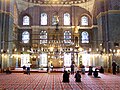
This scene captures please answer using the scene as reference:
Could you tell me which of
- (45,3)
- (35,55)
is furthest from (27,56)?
(45,3)

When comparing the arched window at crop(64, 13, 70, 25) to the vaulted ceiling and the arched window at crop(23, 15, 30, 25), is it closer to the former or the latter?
the vaulted ceiling

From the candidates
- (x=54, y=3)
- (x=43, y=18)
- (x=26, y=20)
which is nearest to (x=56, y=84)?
(x=26, y=20)

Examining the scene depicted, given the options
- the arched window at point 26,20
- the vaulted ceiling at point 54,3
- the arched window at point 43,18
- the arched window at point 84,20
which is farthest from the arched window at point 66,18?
the arched window at point 26,20

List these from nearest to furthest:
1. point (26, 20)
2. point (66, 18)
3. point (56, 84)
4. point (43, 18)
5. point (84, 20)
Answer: point (56, 84), point (26, 20), point (84, 20), point (43, 18), point (66, 18)

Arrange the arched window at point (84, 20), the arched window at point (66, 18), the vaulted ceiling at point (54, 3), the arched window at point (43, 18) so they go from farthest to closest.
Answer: the arched window at point (66, 18), the arched window at point (43, 18), the arched window at point (84, 20), the vaulted ceiling at point (54, 3)

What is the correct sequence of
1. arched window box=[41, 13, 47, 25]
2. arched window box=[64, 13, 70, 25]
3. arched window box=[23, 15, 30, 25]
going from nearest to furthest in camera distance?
arched window box=[23, 15, 30, 25]
arched window box=[41, 13, 47, 25]
arched window box=[64, 13, 70, 25]

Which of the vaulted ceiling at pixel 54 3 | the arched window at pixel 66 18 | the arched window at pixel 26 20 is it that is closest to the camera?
the vaulted ceiling at pixel 54 3

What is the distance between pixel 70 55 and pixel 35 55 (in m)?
5.56

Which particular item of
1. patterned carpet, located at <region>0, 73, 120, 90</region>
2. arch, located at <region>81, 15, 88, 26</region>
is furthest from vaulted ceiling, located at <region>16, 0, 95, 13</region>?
patterned carpet, located at <region>0, 73, 120, 90</region>

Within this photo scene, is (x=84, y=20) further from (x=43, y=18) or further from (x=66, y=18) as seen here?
(x=43, y=18)

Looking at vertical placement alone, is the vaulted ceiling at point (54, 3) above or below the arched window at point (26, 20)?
above

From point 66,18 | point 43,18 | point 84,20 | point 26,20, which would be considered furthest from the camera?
point 66,18

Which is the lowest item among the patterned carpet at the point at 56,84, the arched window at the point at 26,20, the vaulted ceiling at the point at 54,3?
the patterned carpet at the point at 56,84

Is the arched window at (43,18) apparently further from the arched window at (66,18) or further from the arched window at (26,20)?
the arched window at (66,18)
